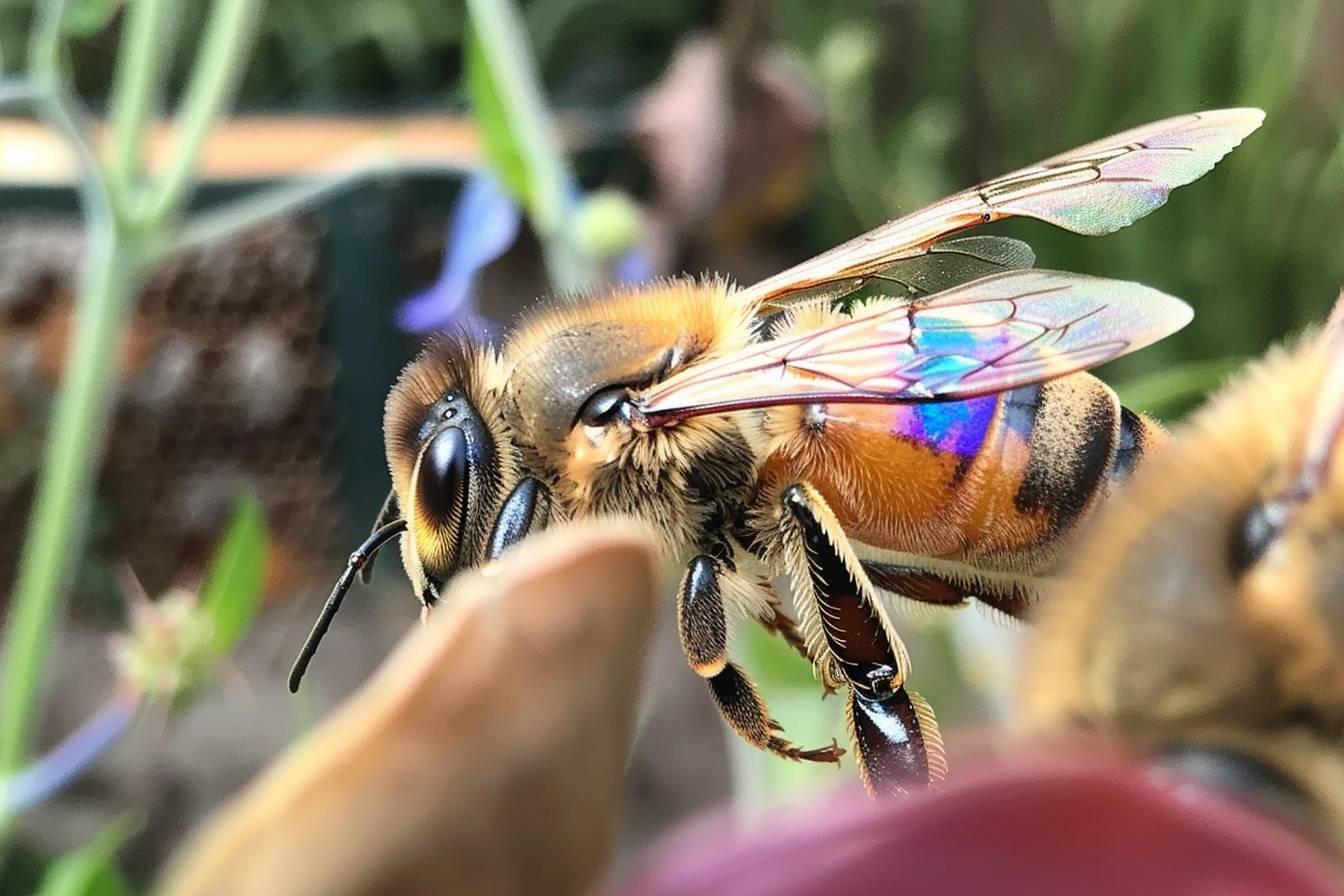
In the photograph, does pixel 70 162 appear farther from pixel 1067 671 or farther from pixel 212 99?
pixel 1067 671

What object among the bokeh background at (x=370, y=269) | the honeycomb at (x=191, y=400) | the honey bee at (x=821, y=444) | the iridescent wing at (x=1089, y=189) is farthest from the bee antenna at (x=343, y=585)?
the honeycomb at (x=191, y=400)

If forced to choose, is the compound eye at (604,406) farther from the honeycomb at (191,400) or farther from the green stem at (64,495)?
the honeycomb at (191,400)

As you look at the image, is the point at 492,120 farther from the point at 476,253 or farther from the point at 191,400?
the point at 191,400

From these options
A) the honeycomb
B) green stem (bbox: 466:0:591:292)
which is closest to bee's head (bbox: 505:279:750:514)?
green stem (bbox: 466:0:591:292)

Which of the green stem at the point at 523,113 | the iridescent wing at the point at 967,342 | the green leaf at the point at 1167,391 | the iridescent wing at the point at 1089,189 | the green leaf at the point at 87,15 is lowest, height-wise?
the green leaf at the point at 1167,391

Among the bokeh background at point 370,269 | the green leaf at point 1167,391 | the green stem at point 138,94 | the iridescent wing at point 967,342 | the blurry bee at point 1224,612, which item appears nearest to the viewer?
the blurry bee at point 1224,612

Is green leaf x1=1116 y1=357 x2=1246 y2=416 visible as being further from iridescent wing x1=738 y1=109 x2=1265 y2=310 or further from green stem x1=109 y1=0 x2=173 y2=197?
green stem x1=109 y1=0 x2=173 y2=197

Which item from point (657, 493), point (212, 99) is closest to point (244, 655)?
point (212, 99)

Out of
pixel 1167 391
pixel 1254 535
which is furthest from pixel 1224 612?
pixel 1167 391
